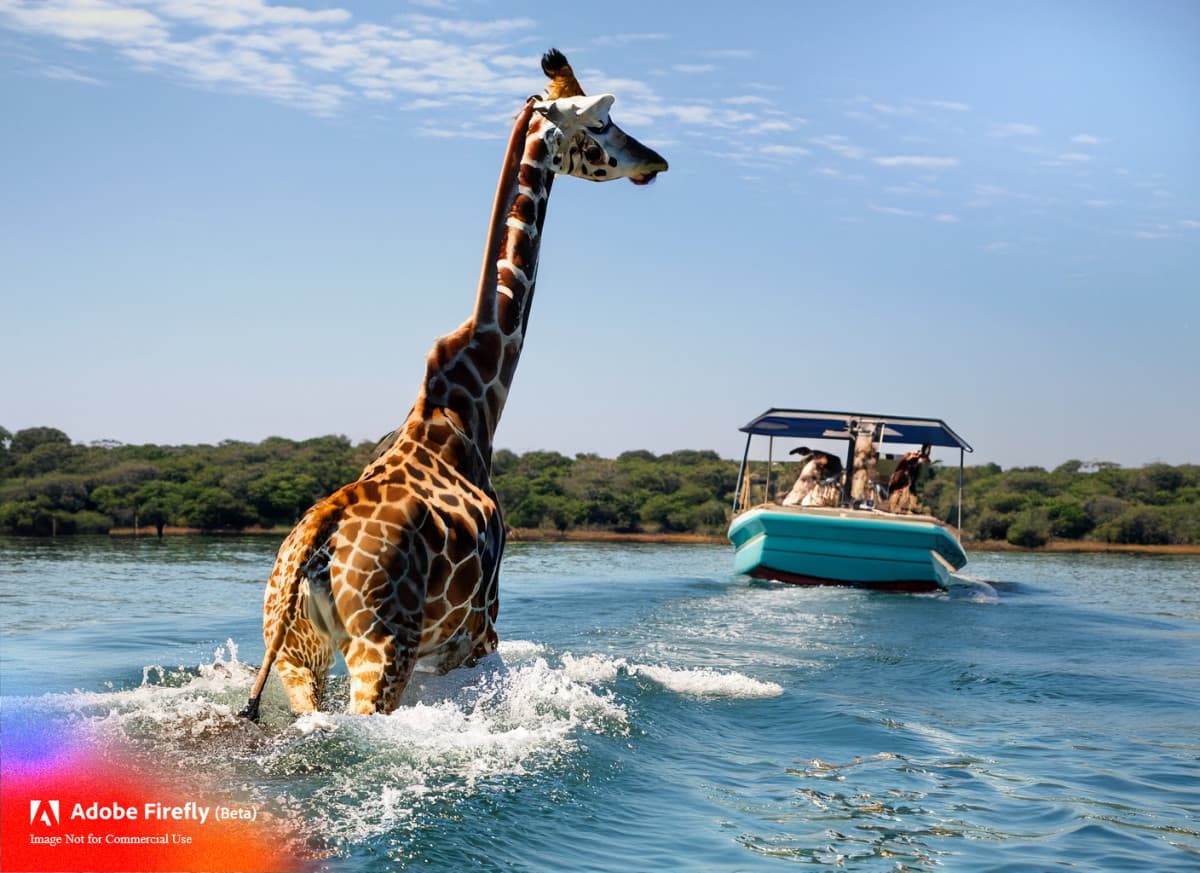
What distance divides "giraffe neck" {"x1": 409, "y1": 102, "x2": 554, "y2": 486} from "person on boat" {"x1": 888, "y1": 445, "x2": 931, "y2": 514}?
1589 cm

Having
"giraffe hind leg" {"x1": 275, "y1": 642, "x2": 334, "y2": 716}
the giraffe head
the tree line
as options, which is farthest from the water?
the tree line

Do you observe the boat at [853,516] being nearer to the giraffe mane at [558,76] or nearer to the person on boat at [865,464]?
the person on boat at [865,464]

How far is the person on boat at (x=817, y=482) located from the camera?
2252 centimetres

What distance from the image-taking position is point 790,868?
498 cm

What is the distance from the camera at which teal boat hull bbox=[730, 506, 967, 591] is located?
19.9 metres

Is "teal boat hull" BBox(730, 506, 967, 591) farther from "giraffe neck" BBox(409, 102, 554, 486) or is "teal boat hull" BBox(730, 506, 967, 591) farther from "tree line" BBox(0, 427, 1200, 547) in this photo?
"giraffe neck" BBox(409, 102, 554, 486)

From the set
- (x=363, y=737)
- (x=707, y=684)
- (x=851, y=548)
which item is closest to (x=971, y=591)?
(x=851, y=548)

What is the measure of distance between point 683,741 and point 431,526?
241 cm

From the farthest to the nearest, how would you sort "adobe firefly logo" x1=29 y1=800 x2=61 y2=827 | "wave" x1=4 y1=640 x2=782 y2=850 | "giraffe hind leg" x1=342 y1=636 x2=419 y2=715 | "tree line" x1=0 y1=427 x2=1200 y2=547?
"tree line" x1=0 y1=427 x2=1200 y2=547
"giraffe hind leg" x1=342 y1=636 x2=419 y2=715
"wave" x1=4 y1=640 x2=782 y2=850
"adobe firefly logo" x1=29 y1=800 x2=61 y2=827

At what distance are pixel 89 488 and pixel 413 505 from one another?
29.7 meters

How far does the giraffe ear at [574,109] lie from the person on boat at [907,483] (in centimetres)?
1573

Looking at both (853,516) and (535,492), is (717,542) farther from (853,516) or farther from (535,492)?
(853,516)

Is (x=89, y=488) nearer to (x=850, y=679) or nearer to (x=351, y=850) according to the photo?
(x=850, y=679)

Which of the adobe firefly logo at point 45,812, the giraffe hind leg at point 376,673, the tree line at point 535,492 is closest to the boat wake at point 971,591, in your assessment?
→ the tree line at point 535,492
